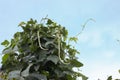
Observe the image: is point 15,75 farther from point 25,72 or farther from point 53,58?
point 53,58

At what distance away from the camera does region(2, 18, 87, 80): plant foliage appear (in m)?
3.22

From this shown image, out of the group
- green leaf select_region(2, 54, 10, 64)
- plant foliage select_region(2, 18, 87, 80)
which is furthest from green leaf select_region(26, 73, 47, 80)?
green leaf select_region(2, 54, 10, 64)

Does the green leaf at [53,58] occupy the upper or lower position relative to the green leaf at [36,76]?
upper

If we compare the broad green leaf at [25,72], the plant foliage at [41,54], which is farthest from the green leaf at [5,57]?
the broad green leaf at [25,72]

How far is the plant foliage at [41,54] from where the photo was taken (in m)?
3.22

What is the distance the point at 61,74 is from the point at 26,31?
579mm

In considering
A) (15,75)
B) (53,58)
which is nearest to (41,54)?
(53,58)

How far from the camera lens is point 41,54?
3.25 m

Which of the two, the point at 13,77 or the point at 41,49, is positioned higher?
the point at 41,49

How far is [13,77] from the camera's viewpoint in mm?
3014

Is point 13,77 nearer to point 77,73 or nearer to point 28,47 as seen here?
point 28,47

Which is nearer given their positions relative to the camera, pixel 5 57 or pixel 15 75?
pixel 15 75

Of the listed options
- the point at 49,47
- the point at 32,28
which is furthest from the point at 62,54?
the point at 32,28

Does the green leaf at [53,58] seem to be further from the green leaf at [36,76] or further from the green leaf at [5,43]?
the green leaf at [5,43]
